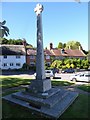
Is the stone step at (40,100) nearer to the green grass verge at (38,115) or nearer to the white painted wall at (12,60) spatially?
the green grass verge at (38,115)

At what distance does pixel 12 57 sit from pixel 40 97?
45143 mm

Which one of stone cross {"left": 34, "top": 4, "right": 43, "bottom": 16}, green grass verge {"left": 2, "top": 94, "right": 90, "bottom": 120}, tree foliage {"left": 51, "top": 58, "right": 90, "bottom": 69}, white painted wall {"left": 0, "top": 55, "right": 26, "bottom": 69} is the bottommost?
green grass verge {"left": 2, "top": 94, "right": 90, "bottom": 120}

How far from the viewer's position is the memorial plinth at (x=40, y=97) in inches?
459

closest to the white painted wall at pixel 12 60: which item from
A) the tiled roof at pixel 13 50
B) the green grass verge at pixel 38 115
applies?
the tiled roof at pixel 13 50

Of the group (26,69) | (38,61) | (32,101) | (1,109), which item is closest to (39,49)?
(38,61)

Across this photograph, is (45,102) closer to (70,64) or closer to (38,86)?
(38,86)

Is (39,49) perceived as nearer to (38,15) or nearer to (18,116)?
(38,15)

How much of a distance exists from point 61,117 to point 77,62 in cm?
4495

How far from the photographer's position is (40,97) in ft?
43.4

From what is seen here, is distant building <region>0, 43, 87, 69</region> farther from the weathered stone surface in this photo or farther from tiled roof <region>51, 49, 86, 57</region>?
the weathered stone surface

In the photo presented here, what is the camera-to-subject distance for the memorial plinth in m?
11.7

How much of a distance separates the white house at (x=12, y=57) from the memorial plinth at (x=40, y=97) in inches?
1680

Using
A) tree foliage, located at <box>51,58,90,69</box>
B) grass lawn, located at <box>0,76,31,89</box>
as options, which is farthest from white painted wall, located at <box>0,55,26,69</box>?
grass lawn, located at <box>0,76,31,89</box>

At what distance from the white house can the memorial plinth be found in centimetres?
4266
